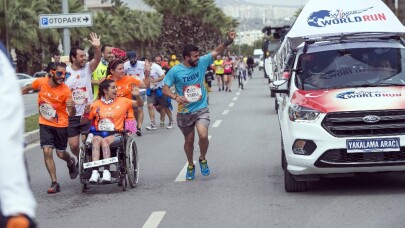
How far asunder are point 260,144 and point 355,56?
18.3ft

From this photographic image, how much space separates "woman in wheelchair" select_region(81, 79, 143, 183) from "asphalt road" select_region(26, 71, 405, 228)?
0.60 metres

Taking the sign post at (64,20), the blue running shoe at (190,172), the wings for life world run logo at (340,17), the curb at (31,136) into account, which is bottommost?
the curb at (31,136)

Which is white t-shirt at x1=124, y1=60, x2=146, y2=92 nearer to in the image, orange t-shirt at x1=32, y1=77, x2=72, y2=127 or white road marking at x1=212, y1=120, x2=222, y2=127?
white road marking at x1=212, y1=120, x2=222, y2=127

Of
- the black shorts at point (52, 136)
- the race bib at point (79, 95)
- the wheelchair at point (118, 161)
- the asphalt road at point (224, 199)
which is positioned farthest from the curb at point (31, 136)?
the wheelchair at point (118, 161)

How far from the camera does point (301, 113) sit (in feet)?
33.0

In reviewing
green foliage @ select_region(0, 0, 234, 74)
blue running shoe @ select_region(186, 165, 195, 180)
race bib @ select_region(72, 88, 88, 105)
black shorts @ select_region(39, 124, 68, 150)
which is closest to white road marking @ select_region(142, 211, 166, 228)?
black shorts @ select_region(39, 124, 68, 150)

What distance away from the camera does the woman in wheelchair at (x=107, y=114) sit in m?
10.8

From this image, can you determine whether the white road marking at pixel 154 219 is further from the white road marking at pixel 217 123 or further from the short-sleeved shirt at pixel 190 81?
the white road marking at pixel 217 123

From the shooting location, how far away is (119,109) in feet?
36.8

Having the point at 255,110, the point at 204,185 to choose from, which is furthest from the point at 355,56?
the point at 255,110

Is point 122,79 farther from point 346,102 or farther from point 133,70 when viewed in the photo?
point 133,70

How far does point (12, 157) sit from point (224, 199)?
6920 millimetres

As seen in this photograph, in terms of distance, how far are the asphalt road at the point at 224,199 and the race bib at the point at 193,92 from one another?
107 cm

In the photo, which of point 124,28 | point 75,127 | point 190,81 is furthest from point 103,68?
point 124,28
